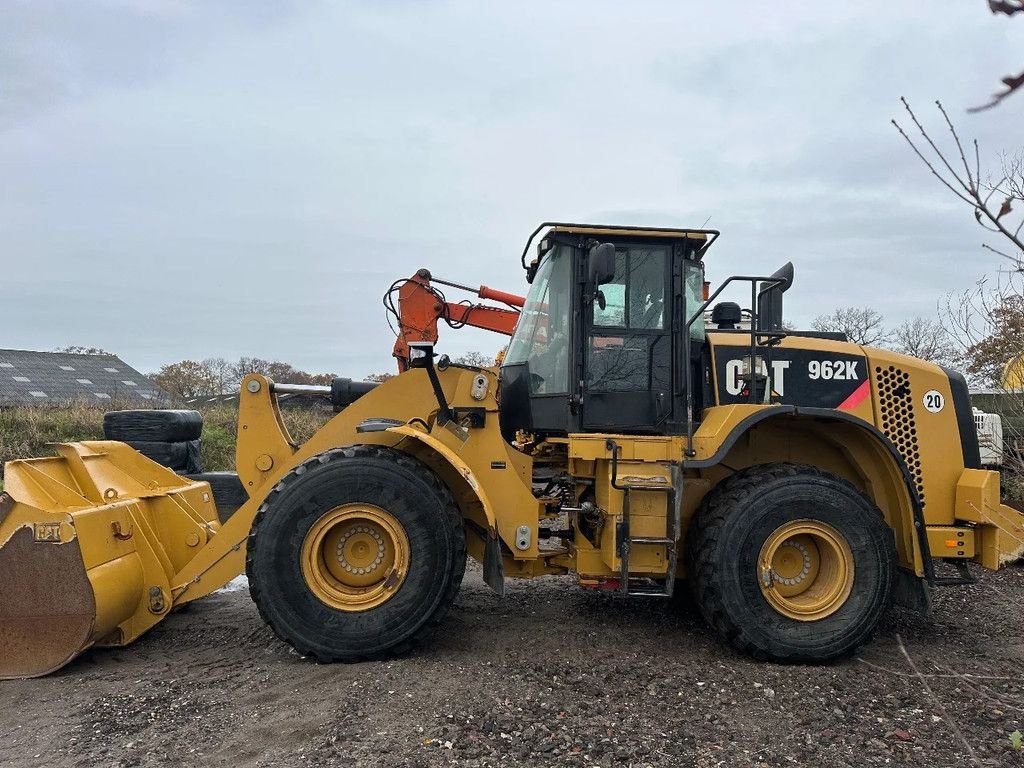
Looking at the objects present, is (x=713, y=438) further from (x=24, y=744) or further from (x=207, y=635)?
(x=24, y=744)

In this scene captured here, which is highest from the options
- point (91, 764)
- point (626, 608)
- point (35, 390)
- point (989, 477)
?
point (35, 390)

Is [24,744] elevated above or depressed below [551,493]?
below

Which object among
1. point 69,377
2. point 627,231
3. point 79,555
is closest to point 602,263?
point 627,231

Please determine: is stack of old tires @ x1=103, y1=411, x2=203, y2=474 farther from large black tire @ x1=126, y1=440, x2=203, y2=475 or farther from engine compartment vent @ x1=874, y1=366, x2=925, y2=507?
engine compartment vent @ x1=874, y1=366, x2=925, y2=507

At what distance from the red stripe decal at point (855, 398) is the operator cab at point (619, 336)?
1003mm

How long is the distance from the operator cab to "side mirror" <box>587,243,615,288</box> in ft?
1.21

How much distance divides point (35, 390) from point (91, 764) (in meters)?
20.1

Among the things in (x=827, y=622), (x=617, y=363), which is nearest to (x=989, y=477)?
(x=827, y=622)

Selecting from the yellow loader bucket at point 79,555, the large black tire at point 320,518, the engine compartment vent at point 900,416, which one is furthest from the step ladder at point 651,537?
the yellow loader bucket at point 79,555

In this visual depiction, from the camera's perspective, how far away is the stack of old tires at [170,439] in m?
7.24

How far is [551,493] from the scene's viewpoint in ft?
17.2

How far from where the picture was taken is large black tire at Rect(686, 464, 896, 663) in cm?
437

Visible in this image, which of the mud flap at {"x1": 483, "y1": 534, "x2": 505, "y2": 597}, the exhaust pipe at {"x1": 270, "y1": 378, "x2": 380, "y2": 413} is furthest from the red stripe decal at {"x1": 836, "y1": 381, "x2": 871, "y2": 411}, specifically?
the exhaust pipe at {"x1": 270, "y1": 378, "x2": 380, "y2": 413}

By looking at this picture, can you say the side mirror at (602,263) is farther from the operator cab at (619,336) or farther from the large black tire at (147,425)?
the large black tire at (147,425)
